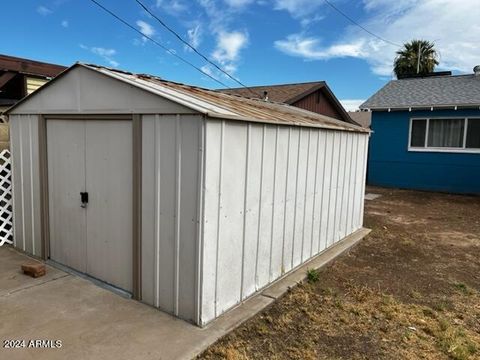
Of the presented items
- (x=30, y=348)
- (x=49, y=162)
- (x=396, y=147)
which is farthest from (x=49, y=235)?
(x=396, y=147)

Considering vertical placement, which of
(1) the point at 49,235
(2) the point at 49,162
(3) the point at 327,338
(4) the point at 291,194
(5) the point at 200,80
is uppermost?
(5) the point at 200,80

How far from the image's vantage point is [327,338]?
3.13 meters

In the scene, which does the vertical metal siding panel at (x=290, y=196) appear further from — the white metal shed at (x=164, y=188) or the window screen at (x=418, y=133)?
the window screen at (x=418, y=133)

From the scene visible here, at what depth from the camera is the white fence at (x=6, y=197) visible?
16.9ft

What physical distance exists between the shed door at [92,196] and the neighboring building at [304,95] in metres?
11.0

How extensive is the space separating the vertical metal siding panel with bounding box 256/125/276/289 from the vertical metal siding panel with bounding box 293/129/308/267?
25.4 inches

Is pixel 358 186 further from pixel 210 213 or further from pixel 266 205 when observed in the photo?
pixel 210 213

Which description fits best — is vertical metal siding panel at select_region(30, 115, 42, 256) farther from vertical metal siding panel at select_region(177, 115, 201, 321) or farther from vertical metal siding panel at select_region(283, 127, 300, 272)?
vertical metal siding panel at select_region(283, 127, 300, 272)

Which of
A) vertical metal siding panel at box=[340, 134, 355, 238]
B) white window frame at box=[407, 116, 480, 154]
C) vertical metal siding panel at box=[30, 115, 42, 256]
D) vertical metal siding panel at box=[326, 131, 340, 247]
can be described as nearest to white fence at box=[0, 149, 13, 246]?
vertical metal siding panel at box=[30, 115, 42, 256]

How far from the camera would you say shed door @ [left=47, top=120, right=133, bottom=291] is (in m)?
3.66

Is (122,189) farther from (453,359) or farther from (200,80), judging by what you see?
(200,80)

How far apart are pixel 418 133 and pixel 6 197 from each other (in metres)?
12.4

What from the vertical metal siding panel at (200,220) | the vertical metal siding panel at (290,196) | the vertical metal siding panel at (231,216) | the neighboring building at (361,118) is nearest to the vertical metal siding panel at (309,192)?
the vertical metal siding panel at (290,196)

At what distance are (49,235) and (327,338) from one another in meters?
3.57
